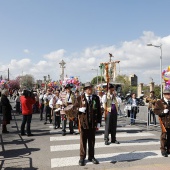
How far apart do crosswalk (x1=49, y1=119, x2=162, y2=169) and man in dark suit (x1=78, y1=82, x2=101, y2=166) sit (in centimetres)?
40

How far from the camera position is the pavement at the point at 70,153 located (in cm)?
571

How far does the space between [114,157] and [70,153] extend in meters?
1.30

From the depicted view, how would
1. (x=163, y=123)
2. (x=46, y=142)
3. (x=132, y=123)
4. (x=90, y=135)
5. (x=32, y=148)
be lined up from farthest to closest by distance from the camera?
(x=132, y=123)
(x=46, y=142)
(x=32, y=148)
(x=163, y=123)
(x=90, y=135)

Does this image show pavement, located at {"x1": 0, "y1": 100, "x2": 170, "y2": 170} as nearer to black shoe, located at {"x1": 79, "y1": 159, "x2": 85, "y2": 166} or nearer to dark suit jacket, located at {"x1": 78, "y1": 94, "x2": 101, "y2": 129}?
black shoe, located at {"x1": 79, "y1": 159, "x2": 85, "y2": 166}

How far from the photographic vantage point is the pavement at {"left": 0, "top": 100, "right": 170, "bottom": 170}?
571 cm

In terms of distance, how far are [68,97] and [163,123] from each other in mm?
4153

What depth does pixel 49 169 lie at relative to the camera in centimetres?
552

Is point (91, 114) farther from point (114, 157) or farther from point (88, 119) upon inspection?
point (114, 157)

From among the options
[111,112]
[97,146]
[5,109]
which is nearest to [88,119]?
[97,146]

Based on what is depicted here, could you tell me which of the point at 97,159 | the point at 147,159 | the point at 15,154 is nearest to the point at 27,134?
the point at 15,154

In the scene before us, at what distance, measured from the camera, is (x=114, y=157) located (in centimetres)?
642

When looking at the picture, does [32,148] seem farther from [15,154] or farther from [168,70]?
[168,70]

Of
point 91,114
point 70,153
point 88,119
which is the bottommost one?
point 70,153

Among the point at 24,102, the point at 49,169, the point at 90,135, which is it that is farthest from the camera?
the point at 24,102
